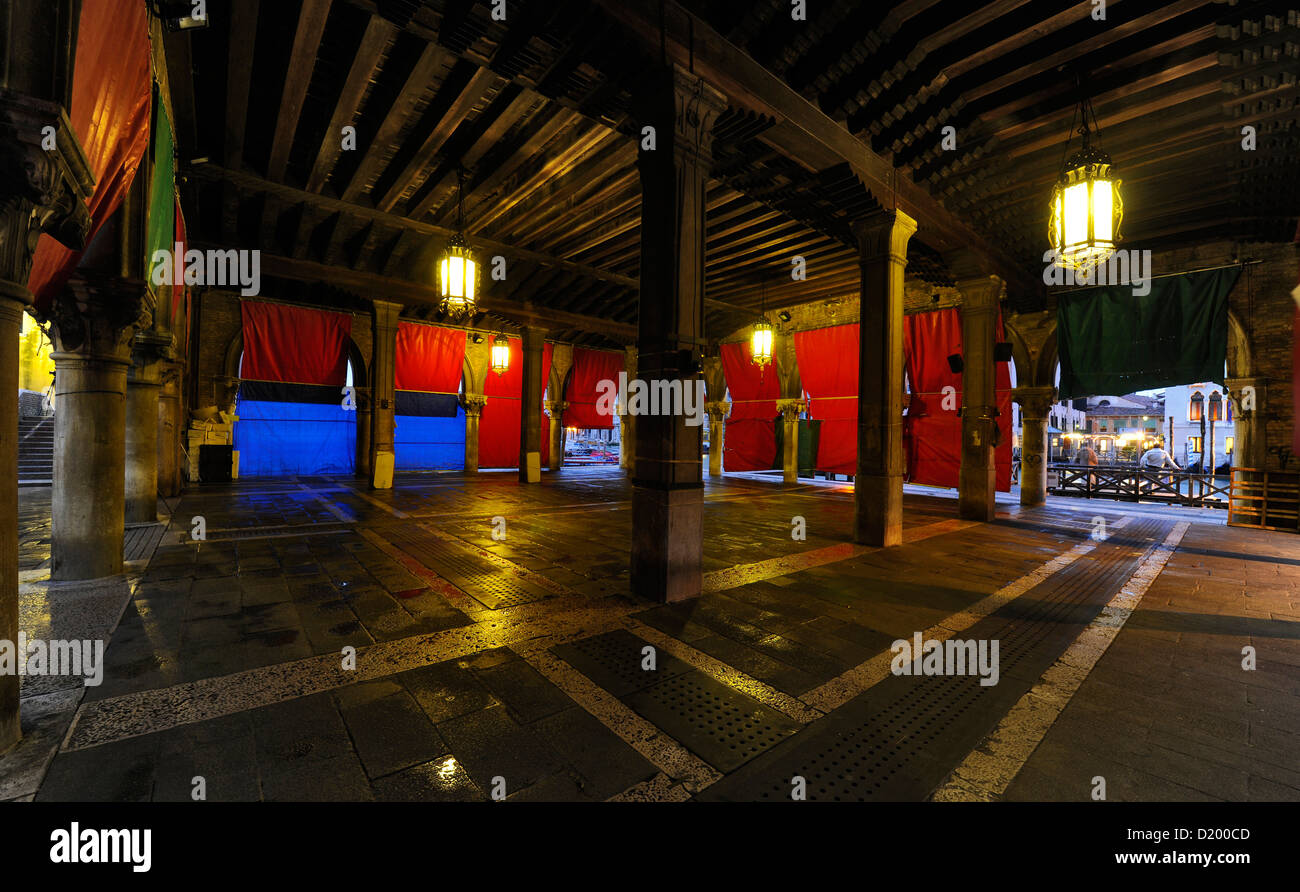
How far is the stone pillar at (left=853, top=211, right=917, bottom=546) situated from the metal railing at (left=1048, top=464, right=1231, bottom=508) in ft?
37.8

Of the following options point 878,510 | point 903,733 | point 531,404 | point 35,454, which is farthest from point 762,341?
point 35,454

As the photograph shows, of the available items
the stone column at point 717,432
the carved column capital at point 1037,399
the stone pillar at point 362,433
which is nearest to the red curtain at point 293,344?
the stone pillar at point 362,433

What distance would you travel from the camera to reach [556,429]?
21656 mm

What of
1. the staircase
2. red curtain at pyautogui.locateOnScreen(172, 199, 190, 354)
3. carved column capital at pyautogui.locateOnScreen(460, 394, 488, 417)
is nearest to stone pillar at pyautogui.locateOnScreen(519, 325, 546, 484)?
carved column capital at pyautogui.locateOnScreen(460, 394, 488, 417)

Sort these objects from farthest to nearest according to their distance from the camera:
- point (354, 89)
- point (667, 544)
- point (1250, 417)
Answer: point (1250, 417)
point (354, 89)
point (667, 544)

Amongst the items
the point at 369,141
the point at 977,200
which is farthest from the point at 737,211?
the point at 369,141

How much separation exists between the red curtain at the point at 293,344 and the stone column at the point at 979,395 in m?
16.6

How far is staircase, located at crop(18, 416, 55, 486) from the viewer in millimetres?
12984

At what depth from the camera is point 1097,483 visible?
50.1 feet

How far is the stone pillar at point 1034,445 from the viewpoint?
1222 centimetres

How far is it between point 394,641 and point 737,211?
348 inches

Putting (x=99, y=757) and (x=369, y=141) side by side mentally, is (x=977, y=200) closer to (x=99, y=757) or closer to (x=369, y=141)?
(x=369, y=141)

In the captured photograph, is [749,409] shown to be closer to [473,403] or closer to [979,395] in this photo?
[979,395]

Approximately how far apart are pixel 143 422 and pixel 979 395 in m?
14.0
